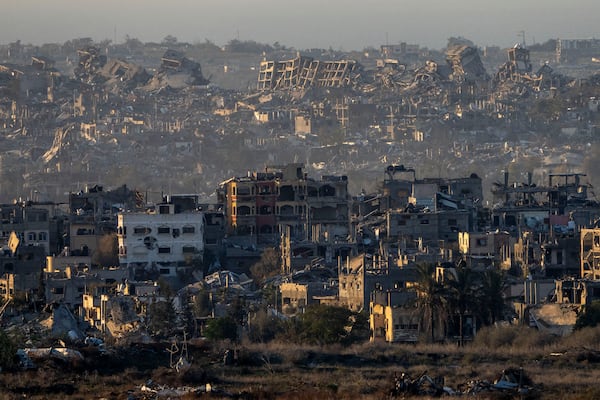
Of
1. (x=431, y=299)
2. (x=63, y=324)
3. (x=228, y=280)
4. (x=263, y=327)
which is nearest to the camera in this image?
(x=431, y=299)

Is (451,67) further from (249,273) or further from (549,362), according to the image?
(549,362)

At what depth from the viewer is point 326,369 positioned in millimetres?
37562

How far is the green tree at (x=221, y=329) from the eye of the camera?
43500 millimetres

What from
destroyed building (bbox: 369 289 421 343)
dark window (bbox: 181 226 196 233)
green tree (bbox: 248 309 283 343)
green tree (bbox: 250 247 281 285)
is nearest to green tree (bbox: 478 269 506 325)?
destroyed building (bbox: 369 289 421 343)

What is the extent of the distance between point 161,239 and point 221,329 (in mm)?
17788

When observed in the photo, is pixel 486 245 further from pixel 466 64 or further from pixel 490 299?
pixel 466 64

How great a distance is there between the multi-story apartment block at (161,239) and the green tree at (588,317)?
18808mm

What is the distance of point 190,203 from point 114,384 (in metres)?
31.2

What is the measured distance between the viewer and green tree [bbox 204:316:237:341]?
1713 inches

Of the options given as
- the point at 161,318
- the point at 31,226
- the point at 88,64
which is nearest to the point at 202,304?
the point at 161,318

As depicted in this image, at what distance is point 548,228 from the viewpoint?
202 ft

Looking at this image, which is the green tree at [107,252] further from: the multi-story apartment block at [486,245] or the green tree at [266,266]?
the multi-story apartment block at [486,245]

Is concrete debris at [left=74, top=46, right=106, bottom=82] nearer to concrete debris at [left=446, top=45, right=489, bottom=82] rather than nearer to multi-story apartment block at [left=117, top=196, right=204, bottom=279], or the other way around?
concrete debris at [left=446, top=45, right=489, bottom=82]

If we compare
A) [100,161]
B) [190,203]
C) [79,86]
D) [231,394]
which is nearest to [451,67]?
[79,86]
